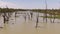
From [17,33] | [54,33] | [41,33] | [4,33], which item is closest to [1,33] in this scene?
[4,33]

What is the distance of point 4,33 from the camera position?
1356 centimetres

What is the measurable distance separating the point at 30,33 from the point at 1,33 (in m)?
2.31

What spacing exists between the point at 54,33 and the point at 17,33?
2.93 m

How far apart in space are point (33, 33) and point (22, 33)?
879 mm

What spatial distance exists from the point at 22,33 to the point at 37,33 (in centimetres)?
120

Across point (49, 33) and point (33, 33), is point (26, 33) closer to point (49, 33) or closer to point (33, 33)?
point (33, 33)

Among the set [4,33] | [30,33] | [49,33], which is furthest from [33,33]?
[4,33]

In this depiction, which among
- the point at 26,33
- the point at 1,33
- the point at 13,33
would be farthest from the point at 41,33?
the point at 1,33

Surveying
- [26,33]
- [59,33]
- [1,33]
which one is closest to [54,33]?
[59,33]

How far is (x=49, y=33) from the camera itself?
13.5 metres

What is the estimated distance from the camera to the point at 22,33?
43.8ft

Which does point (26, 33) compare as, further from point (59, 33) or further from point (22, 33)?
point (59, 33)

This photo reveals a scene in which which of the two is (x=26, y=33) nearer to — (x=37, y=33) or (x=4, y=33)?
(x=37, y=33)

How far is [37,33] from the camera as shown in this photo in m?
13.5
